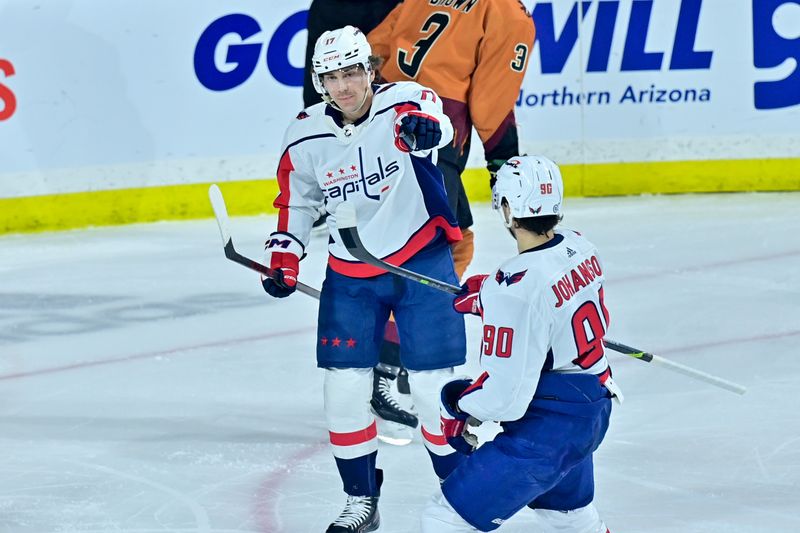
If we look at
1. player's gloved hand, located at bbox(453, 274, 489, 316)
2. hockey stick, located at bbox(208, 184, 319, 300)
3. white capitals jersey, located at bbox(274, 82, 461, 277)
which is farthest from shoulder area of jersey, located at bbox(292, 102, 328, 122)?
player's gloved hand, located at bbox(453, 274, 489, 316)

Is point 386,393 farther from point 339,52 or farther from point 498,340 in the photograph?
point 498,340

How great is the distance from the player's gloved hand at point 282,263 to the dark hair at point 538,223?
2.50 feet

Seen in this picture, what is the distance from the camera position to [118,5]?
6246 millimetres

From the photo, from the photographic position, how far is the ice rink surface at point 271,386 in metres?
3.05

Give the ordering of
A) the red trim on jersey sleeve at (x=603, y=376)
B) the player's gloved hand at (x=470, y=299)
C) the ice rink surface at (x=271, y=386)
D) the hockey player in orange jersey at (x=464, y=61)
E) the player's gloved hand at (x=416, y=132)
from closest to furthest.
A: the red trim on jersey sleeve at (x=603, y=376) < the player's gloved hand at (x=470, y=299) < the player's gloved hand at (x=416, y=132) < the ice rink surface at (x=271, y=386) < the hockey player in orange jersey at (x=464, y=61)

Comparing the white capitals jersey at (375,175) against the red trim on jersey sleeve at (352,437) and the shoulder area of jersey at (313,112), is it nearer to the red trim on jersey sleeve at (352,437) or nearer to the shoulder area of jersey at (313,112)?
the shoulder area of jersey at (313,112)

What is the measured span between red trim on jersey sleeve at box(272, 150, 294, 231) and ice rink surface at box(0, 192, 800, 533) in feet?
2.12

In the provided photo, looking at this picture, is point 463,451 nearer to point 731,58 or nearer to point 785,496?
point 785,496

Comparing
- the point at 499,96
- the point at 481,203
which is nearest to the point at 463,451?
Result: the point at 499,96

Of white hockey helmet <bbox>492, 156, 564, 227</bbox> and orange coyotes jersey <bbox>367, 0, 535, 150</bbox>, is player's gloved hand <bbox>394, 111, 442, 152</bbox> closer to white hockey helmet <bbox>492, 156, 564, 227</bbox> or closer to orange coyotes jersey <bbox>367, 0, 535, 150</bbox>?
white hockey helmet <bbox>492, 156, 564, 227</bbox>

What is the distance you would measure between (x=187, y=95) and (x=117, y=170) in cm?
48

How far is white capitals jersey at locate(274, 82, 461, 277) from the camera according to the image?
2.82 meters

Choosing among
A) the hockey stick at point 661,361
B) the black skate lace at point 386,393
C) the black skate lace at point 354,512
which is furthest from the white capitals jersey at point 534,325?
the black skate lace at point 386,393

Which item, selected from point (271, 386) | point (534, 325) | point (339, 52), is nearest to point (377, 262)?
point (339, 52)
